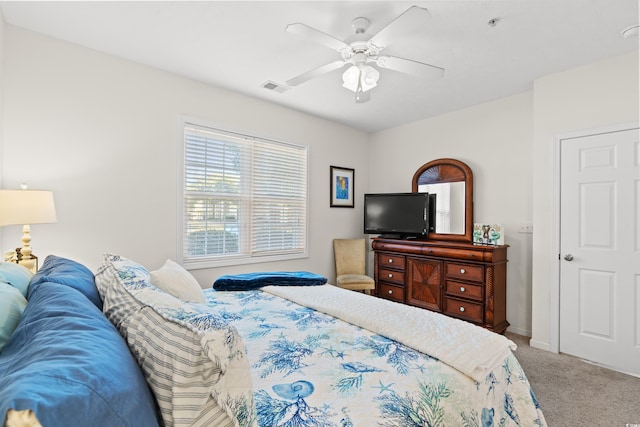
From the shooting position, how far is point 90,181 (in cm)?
258

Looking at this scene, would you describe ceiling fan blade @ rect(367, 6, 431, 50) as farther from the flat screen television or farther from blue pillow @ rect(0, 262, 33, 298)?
the flat screen television

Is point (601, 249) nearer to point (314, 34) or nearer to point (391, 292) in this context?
point (391, 292)

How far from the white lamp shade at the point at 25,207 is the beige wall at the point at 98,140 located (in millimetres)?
463

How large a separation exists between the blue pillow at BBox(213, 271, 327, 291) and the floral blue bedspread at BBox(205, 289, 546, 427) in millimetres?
736

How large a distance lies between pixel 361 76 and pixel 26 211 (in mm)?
2358

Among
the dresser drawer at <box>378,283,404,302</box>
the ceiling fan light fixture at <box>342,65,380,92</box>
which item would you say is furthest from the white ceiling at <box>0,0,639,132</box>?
the dresser drawer at <box>378,283,404,302</box>

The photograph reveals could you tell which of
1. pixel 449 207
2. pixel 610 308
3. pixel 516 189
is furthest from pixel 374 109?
pixel 610 308

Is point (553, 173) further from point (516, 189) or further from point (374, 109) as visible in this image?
point (374, 109)

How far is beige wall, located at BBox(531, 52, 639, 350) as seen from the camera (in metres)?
Answer: 2.64

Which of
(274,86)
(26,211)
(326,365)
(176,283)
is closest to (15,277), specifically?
(176,283)

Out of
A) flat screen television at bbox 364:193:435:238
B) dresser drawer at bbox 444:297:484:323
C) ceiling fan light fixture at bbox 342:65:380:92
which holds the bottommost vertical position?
dresser drawer at bbox 444:297:484:323

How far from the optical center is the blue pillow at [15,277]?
1.25 m

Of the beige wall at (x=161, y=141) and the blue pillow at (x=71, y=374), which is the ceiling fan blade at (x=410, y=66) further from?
the blue pillow at (x=71, y=374)

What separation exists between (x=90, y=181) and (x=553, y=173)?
Result: 13.7 feet
